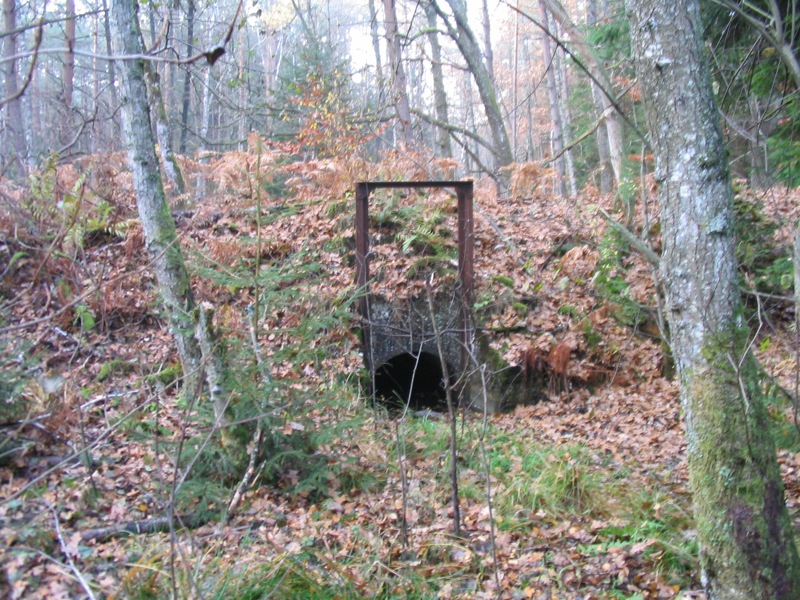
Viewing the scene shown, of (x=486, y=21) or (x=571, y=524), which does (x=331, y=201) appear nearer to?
(x=571, y=524)

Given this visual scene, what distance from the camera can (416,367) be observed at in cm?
739

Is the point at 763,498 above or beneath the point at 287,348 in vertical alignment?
beneath

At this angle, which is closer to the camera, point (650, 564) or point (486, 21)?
point (650, 564)

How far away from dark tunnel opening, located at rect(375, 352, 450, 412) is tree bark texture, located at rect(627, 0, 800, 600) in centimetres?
671


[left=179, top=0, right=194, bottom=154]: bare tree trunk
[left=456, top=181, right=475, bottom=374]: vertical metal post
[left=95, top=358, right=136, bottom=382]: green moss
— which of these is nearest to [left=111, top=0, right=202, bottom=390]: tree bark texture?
[left=179, top=0, right=194, bottom=154]: bare tree trunk

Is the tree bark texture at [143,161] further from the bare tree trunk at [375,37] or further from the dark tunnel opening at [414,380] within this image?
the dark tunnel opening at [414,380]

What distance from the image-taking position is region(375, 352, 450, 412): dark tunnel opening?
10.5 m

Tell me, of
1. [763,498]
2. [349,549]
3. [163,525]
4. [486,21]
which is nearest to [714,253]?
[763,498]

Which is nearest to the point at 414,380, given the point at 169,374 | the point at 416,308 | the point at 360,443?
the point at 416,308

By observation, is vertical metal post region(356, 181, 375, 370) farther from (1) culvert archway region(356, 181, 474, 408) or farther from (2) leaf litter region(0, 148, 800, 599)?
(2) leaf litter region(0, 148, 800, 599)

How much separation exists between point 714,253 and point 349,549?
127 inches

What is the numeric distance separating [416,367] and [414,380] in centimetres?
349

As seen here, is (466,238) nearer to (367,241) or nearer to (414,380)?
(367,241)

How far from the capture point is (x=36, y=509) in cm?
476
